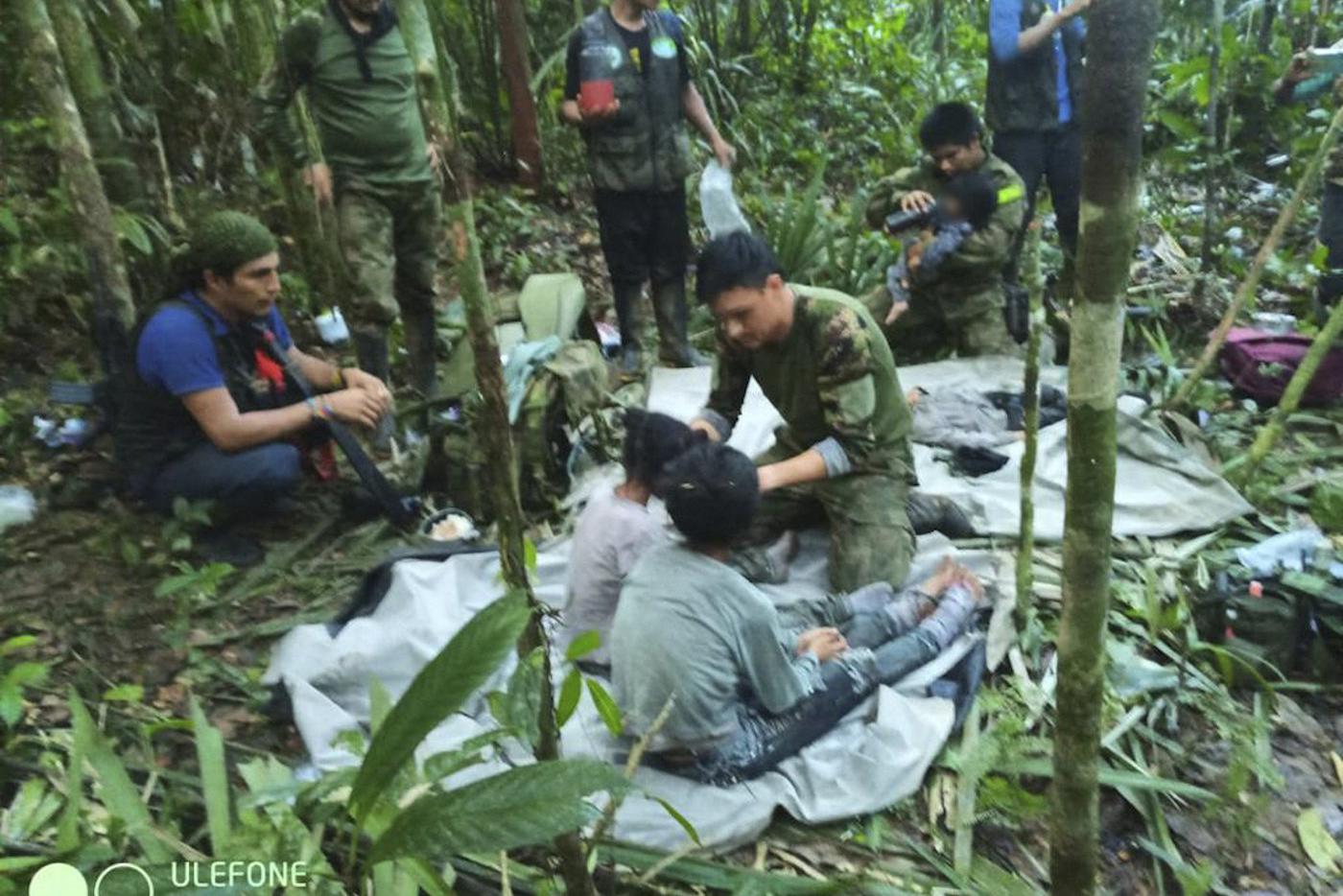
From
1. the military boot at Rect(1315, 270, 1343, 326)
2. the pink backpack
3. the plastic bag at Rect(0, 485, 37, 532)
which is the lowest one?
the pink backpack

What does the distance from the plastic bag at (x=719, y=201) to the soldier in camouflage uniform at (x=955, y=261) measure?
0.75 metres

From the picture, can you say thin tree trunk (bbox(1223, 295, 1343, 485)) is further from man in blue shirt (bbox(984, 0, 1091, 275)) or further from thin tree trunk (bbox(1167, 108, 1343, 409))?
man in blue shirt (bbox(984, 0, 1091, 275))

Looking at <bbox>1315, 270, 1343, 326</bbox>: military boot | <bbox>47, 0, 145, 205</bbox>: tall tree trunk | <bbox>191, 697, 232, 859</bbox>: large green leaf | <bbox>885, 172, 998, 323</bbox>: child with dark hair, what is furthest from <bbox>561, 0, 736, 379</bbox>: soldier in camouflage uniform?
<bbox>191, 697, 232, 859</bbox>: large green leaf

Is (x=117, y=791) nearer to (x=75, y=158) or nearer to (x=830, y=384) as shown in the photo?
(x=830, y=384)

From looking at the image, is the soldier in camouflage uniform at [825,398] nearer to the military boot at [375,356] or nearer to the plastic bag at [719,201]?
the military boot at [375,356]

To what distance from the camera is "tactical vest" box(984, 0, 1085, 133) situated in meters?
→ 4.91

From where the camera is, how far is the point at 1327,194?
4.53 meters

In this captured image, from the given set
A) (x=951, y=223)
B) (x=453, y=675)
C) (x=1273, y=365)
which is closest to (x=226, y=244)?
(x=453, y=675)

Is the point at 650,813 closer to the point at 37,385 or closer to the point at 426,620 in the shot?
the point at 426,620

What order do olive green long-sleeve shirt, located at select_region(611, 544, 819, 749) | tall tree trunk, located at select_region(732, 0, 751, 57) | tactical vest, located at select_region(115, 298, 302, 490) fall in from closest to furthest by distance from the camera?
1. olive green long-sleeve shirt, located at select_region(611, 544, 819, 749)
2. tactical vest, located at select_region(115, 298, 302, 490)
3. tall tree trunk, located at select_region(732, 0, 751, 57)

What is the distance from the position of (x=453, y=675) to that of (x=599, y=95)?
378cm

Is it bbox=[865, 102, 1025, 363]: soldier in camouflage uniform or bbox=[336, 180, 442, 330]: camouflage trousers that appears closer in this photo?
bbox=[336, 180, 442, 330]: camouflage trousers

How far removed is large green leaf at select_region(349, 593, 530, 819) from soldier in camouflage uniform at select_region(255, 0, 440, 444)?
288 cm

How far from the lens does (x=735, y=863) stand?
2.55 m
